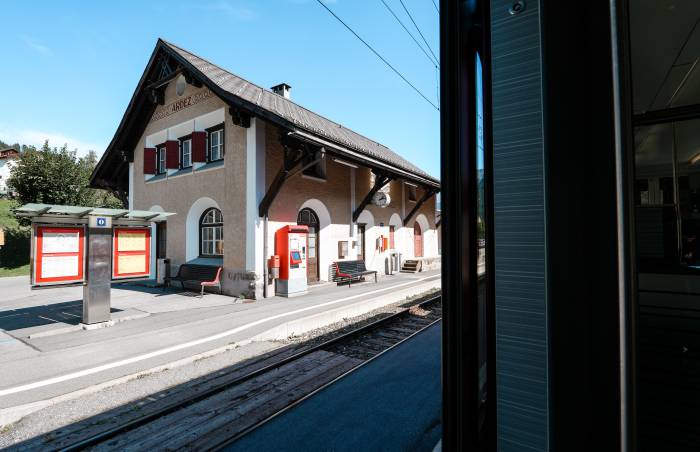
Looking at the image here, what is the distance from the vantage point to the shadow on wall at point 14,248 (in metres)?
19.1

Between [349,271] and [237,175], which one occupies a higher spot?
[237,175]

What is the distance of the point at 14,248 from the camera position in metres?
19.4

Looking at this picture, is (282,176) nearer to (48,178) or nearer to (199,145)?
(199,145)

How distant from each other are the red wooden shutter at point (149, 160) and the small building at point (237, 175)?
4cm

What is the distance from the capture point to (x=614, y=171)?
2.37 feet

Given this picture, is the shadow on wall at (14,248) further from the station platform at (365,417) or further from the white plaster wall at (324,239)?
the station platform at (365,417)

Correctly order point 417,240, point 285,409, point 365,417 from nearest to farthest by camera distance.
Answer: point 365,417 → point 285,409 → point 417,240

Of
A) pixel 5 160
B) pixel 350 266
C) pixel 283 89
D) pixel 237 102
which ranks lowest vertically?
pixel 350 266

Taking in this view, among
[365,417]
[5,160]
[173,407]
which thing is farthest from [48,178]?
[5,160]

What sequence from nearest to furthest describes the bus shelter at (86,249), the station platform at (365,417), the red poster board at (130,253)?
the station platform at (365,417), the bus shelter at (86,249), the red poster board at (130,253)

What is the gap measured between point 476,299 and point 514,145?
64cm

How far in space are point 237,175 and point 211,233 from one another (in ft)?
9.01

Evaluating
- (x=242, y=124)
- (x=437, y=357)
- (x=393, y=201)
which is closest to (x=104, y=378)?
(x=437, y=357)

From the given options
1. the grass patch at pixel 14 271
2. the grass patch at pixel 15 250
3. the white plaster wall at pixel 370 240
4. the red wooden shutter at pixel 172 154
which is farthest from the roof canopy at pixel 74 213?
the grass patch at pixel 15 250
